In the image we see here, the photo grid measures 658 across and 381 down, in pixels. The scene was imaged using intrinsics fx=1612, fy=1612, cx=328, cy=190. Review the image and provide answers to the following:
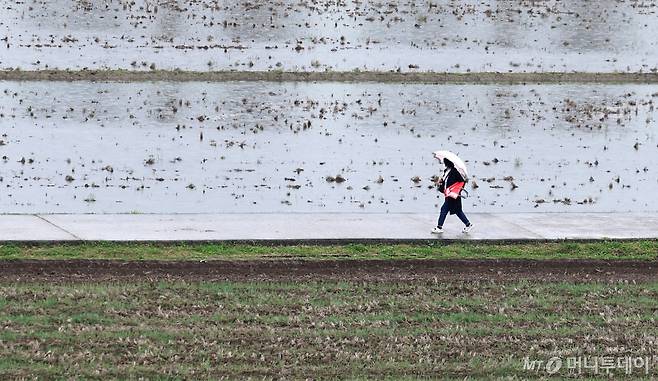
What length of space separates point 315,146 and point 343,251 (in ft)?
32.1

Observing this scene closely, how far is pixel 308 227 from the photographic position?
74.2ft

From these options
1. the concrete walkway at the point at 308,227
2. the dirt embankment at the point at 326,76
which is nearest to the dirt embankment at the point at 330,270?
the concrete walkway at the point at 308,227

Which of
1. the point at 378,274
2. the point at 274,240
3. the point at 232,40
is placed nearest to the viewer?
the point at 378,274

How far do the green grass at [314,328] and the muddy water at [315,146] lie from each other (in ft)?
20.4

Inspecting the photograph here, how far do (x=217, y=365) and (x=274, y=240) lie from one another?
6037 mm

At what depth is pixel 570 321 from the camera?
58.4 ft

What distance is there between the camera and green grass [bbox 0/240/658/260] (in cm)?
2062

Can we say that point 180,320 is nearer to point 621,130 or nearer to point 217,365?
point 217,365

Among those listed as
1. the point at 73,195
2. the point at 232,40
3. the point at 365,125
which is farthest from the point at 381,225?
the point at 232,40

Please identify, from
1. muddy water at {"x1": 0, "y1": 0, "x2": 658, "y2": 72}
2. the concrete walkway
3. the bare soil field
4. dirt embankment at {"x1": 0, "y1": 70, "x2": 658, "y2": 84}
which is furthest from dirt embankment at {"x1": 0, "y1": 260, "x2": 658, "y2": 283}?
muddy water at {"x1": 0, "y1": 0, "x2": 658, "y2": 72}

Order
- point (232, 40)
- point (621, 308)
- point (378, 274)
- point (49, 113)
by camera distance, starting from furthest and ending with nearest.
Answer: point (232, 40) → point (49, 113) → point (378, 274) → point (621, 308)

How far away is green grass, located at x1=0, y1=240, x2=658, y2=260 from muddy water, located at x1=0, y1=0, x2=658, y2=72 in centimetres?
1862

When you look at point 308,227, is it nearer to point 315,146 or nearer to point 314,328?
point 314,328

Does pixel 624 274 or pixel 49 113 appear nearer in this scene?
pixel 624 274
